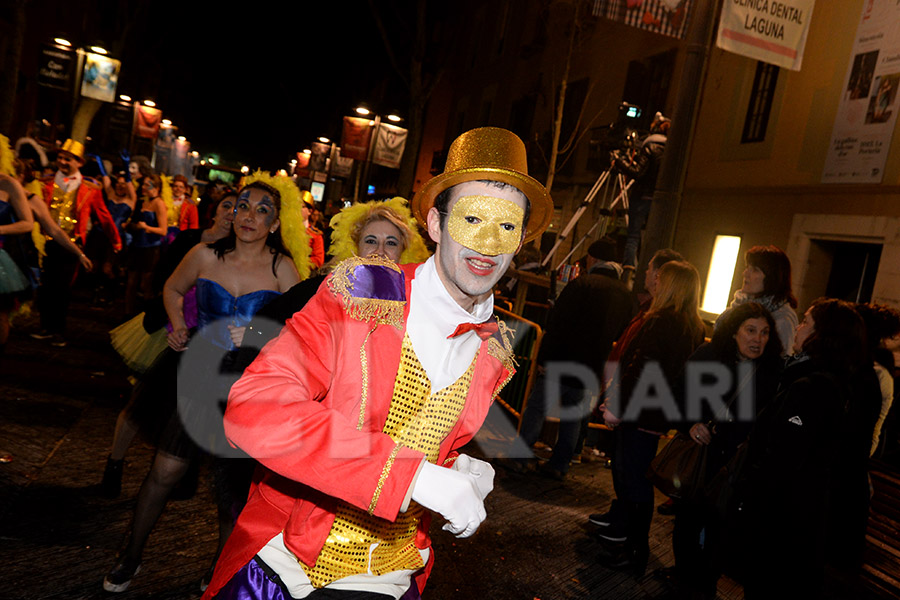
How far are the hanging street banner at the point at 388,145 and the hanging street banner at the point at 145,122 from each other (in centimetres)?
1260

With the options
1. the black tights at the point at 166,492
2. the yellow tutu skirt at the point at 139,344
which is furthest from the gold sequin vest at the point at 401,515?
the yellow tutu skirt at the point at 139,344

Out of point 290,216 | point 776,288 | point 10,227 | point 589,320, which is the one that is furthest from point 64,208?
point 776,288

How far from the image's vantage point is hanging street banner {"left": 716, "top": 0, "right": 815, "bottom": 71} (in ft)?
22.3

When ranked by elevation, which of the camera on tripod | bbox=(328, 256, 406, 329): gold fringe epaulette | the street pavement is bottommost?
the street pavement

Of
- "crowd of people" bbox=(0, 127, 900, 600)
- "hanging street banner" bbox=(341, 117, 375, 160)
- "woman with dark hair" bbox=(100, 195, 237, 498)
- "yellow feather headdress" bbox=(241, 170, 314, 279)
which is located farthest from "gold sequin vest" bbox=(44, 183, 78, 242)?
"hanging street banner" bbox=(341, 117, 375, 160)

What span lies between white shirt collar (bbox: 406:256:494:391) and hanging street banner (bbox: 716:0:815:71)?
20.5 feet

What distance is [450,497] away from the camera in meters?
1.35

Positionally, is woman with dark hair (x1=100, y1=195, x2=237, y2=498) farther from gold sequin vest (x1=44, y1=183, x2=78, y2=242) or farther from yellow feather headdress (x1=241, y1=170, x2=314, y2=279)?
gold sequin vest (x1=44, y1=183, x2=78, y2=242)

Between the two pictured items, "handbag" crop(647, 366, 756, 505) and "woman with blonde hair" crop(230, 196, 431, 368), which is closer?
"woman with blonde hair" crop(230, 196, 431, 368)

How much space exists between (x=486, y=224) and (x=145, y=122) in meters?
28.1

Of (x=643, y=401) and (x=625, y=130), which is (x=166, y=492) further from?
(x=625, y=130)

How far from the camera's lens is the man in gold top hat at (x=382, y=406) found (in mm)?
1329

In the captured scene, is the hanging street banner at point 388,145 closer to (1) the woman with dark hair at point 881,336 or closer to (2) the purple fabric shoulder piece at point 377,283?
(1) the woman with dark hair at point 881,336

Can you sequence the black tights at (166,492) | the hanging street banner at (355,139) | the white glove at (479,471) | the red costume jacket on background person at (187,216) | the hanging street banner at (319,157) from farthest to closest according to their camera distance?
the hanging street banner at (319,157) → the hanging street banner at (355,139) → the red costume jacket on background person at (187,216) → the black tights at (166,492) → the white glove at (479,471)
